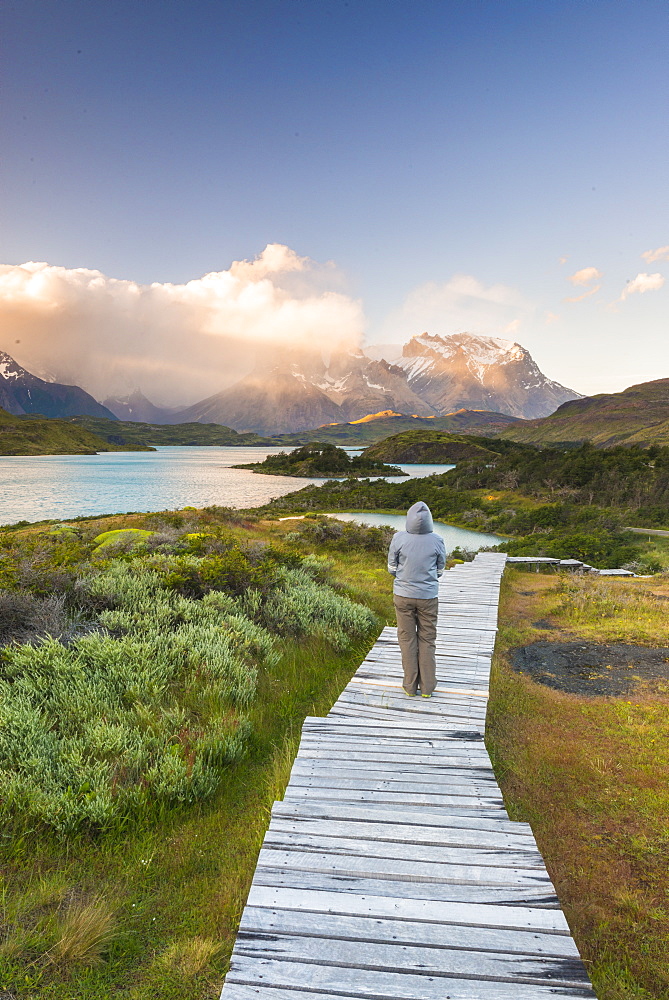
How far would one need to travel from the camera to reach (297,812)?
345 cm

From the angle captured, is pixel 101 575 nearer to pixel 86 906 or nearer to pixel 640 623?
pixel 86 906

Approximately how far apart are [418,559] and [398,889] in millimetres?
3387

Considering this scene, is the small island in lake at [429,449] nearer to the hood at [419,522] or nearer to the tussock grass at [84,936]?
the hood at [419,522]

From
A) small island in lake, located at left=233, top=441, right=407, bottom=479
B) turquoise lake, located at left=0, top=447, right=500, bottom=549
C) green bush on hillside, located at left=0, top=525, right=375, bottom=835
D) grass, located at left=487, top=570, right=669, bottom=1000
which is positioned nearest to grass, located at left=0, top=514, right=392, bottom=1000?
green bush on hillside, located at left=0, top=525, right=375, bottom=835

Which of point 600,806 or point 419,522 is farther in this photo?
point 419,522

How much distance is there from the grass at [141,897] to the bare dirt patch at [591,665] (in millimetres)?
5066

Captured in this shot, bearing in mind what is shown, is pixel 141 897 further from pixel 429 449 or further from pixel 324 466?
pixel 429 449

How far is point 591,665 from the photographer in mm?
8367

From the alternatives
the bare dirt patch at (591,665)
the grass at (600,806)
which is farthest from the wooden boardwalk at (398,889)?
the bare dirt patch at (591,665)

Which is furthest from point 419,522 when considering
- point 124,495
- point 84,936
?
point 124,495

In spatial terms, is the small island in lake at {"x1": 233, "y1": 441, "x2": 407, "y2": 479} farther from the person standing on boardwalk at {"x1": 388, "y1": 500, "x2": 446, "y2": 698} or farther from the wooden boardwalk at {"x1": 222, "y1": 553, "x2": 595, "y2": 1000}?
the wooden boardwalk at {"x1": 222, "y1": 553, "x2": 595, "y2": 1000}

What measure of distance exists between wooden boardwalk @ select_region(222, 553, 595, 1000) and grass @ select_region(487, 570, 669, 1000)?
772 mm

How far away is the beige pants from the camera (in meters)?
5.80

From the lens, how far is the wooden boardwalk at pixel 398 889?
2201 mm
